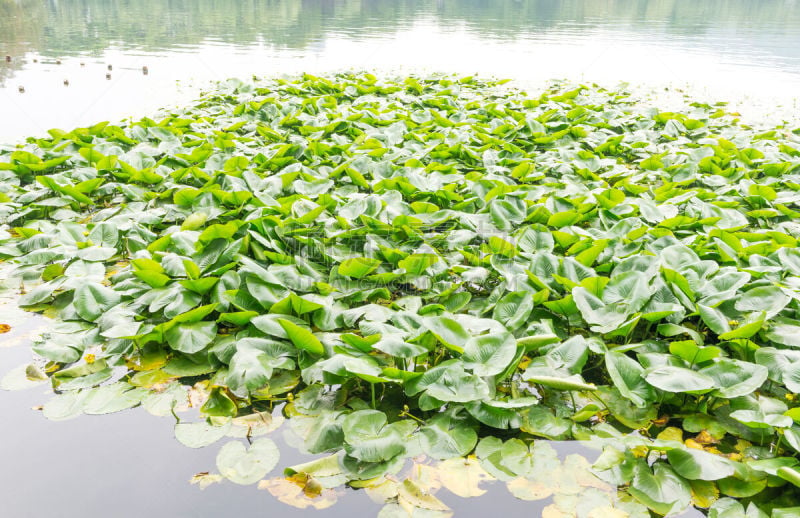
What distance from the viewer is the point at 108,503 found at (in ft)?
5.51

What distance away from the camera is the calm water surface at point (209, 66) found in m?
1.72

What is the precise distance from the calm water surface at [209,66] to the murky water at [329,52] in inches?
1.6

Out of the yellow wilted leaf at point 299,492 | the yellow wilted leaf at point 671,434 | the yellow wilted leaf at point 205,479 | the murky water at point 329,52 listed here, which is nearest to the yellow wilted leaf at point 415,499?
the yellow wilted leaf at point 299,492

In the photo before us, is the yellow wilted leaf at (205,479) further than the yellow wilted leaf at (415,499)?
Yes

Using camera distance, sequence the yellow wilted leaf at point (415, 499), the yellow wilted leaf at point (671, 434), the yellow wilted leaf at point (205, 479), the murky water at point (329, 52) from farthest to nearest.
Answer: the murky water at point (329, 52) < the yellow wilted leaf at point (671, 434) < the yellow wilted leaf at point (205, 479) < the yellow wilted leaf at point (415, 499)

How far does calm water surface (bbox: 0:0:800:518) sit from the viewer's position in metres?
1.72

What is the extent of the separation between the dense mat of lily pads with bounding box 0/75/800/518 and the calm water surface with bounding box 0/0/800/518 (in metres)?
0.13

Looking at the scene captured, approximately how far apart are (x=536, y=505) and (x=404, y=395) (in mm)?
610

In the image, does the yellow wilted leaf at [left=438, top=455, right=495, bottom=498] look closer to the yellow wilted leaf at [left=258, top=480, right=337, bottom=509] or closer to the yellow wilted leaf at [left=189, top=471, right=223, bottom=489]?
the yellow wilted leaf at [left=258, top=480, right=337, bottom=509]

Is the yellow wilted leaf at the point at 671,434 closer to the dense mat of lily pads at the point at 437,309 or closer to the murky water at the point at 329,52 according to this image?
the dense mat of lily pads at the point at 437,309

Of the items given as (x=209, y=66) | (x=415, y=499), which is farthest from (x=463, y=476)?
(x=209, y=66)

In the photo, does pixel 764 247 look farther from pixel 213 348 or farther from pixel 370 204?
pixel 213 348

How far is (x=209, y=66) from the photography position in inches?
397

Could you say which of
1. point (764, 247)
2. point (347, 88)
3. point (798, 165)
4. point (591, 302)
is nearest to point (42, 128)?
point (347, 88)
